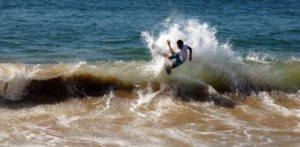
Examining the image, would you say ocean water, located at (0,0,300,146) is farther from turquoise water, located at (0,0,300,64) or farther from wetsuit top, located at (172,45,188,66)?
wetsuit top, located at (172,45,188,66)

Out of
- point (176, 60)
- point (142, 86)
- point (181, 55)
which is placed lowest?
point (142, 86)

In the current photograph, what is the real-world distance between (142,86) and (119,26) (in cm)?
975

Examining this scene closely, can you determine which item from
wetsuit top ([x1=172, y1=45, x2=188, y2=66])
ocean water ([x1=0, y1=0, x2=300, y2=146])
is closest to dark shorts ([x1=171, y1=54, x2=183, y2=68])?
wetsuit top ([x1=172, y1=45, x2=188, y2=66])

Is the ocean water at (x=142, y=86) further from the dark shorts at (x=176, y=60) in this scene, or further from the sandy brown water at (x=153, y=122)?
the dark shorts at (x=176, y=60)

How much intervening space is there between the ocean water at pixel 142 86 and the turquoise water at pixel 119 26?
0.24ft

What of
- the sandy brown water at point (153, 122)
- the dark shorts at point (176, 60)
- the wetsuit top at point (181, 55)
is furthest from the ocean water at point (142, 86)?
the wetsuit top at point (181, 55)

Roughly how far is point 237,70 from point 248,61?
1.76m

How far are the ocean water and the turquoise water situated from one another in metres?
0.07

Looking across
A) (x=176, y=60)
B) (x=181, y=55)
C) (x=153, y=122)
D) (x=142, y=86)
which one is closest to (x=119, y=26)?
(x=142, y=86)

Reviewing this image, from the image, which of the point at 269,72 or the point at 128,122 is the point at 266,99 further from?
the point at 128,122

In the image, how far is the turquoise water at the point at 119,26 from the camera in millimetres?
18281

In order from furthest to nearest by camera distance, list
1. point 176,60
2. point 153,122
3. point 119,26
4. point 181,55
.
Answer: point 119,26, point 176,60, point 181,55, point 153,122

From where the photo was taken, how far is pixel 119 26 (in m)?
23.3

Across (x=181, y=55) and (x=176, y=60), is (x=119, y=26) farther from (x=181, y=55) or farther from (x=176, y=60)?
(x=181, y=55)
